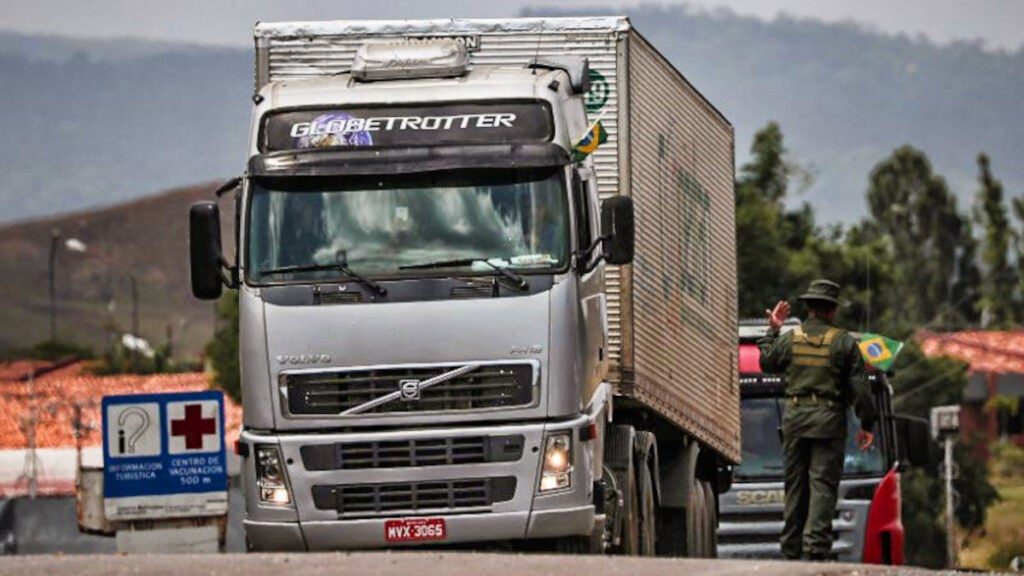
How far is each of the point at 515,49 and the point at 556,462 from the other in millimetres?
3516

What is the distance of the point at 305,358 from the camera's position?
16.0 meters

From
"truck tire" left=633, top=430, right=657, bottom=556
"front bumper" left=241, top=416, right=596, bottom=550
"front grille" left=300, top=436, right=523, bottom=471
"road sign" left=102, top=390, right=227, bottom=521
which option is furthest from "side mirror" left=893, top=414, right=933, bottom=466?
"front grille" left=300, top=436, right=523, bottom=471

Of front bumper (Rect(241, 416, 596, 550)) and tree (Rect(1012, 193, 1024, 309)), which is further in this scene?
tree (Rect(1012, 193, 1024, 309))

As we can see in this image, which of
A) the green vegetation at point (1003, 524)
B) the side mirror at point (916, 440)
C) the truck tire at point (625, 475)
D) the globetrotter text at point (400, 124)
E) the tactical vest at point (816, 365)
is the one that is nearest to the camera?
the globetrotter text at point (400, 124)

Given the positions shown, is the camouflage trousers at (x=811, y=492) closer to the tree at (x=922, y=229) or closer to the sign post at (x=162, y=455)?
the sign post at (x=162, y=455)

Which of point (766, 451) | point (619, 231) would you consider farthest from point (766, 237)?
point (619, 231)

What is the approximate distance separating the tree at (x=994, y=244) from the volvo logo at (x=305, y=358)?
4980 inches

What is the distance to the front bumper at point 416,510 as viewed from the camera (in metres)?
16.2

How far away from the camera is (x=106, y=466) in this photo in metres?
21.0

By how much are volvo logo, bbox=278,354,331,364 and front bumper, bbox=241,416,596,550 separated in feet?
1.53

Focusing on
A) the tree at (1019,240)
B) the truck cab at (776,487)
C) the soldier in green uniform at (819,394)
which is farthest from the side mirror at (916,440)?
the tree at (1019,240)

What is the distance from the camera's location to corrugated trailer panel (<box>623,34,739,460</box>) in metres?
19.0

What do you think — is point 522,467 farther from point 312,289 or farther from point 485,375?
point 312,289

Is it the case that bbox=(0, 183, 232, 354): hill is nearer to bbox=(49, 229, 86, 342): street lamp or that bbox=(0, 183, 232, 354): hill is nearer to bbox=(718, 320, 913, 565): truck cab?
bbox=(49, 229, 86, 342): street lamp
